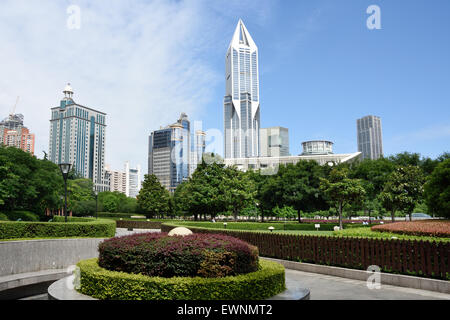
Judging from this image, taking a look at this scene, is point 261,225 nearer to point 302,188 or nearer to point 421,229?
point 302,188

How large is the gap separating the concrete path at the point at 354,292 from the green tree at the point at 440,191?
8.62 meters

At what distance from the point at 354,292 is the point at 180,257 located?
4.49 metres

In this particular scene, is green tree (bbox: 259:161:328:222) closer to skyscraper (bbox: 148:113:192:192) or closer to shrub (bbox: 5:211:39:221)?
shrub (bbox: 5:211:39:221)

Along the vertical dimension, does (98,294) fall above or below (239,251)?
below

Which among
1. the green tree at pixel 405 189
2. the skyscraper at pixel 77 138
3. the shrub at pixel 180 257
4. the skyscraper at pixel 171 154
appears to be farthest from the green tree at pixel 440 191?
the skyscraper at pixel 171 154

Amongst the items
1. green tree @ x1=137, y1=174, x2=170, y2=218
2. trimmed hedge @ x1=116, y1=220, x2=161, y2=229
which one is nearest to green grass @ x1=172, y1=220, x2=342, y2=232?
trimmed hedge @ x1=116, y1=220, x2=161, y2=229

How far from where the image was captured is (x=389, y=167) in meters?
40.9

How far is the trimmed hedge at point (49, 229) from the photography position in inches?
460

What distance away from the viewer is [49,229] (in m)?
12.5

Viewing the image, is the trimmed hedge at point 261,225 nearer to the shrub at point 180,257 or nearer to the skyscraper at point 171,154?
the shrub at point 180,257
